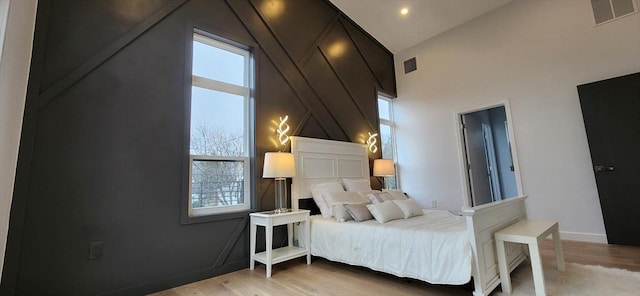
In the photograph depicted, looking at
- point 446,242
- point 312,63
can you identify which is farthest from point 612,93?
point 312,63

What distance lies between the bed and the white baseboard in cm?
156

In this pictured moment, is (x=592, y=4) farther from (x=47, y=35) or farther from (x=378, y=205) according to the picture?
(x=47, y=35)

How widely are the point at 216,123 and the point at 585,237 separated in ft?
16.6

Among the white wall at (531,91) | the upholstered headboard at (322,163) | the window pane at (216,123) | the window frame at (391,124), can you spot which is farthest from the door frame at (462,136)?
the window pane at (216,123)

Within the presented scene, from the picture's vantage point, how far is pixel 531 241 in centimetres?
203

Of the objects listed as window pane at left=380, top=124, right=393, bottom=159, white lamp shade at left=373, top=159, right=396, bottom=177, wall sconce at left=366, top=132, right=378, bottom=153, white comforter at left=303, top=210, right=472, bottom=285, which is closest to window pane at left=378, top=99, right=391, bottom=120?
window pane at left=380, top=124, right=393, bottom=159

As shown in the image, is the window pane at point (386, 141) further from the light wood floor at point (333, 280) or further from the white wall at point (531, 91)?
the light wood floor at point (333, 280)

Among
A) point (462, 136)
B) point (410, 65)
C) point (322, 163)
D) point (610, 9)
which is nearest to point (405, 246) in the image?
point (322, 163)

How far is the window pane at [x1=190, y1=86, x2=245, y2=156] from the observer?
2.99 metres

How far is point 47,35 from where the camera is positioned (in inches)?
84.0

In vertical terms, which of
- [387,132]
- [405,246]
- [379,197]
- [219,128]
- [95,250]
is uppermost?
[387,132]

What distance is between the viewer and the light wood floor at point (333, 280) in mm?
2332

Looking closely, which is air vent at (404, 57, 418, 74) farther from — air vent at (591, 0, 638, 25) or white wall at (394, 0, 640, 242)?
air vent at (591, 0, 638, 25)

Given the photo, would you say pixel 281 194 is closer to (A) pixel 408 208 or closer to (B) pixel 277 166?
(B) pixel 277 166
